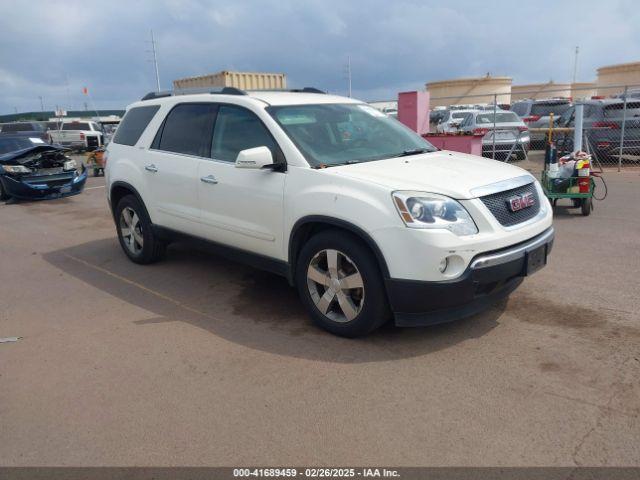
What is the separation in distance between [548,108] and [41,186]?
17399 mm

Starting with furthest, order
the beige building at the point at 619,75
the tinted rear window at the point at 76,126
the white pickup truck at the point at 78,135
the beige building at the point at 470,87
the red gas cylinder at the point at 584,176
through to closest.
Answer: the beige building at the point at 470,87, the beige building at the point at 619,75, the tinted rear window at the point at 76,126, the white pickup truck at the point at 78,135, the red gas cylinder at the point at 584,176

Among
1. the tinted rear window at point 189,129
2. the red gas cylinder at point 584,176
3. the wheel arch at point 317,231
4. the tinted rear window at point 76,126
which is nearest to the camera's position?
the wheel arch at point 317,231

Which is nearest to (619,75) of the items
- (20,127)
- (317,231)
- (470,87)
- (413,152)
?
(470,87)

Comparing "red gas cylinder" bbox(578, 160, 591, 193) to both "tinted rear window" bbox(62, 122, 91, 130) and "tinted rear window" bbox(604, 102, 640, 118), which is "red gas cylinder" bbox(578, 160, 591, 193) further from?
"tinted rear window" bbox(62, 122, 91, 130)

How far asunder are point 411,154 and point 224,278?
93.3 inches

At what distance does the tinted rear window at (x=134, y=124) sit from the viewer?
20.4 feet

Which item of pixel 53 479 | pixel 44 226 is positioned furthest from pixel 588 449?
pixel 44 226

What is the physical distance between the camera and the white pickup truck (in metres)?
29.9

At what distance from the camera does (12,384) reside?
3777mm

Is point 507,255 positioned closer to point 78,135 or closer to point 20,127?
point 78,135

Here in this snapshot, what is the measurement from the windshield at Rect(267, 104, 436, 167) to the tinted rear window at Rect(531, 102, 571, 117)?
1737cm

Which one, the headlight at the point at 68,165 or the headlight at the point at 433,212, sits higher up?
the headlight at the point at 433,212

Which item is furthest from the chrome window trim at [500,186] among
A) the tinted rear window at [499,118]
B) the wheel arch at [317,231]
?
the tinted rear window at [499,118]

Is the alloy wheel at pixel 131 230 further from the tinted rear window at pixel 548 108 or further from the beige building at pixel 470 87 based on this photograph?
the beige building at pixel 470 87
